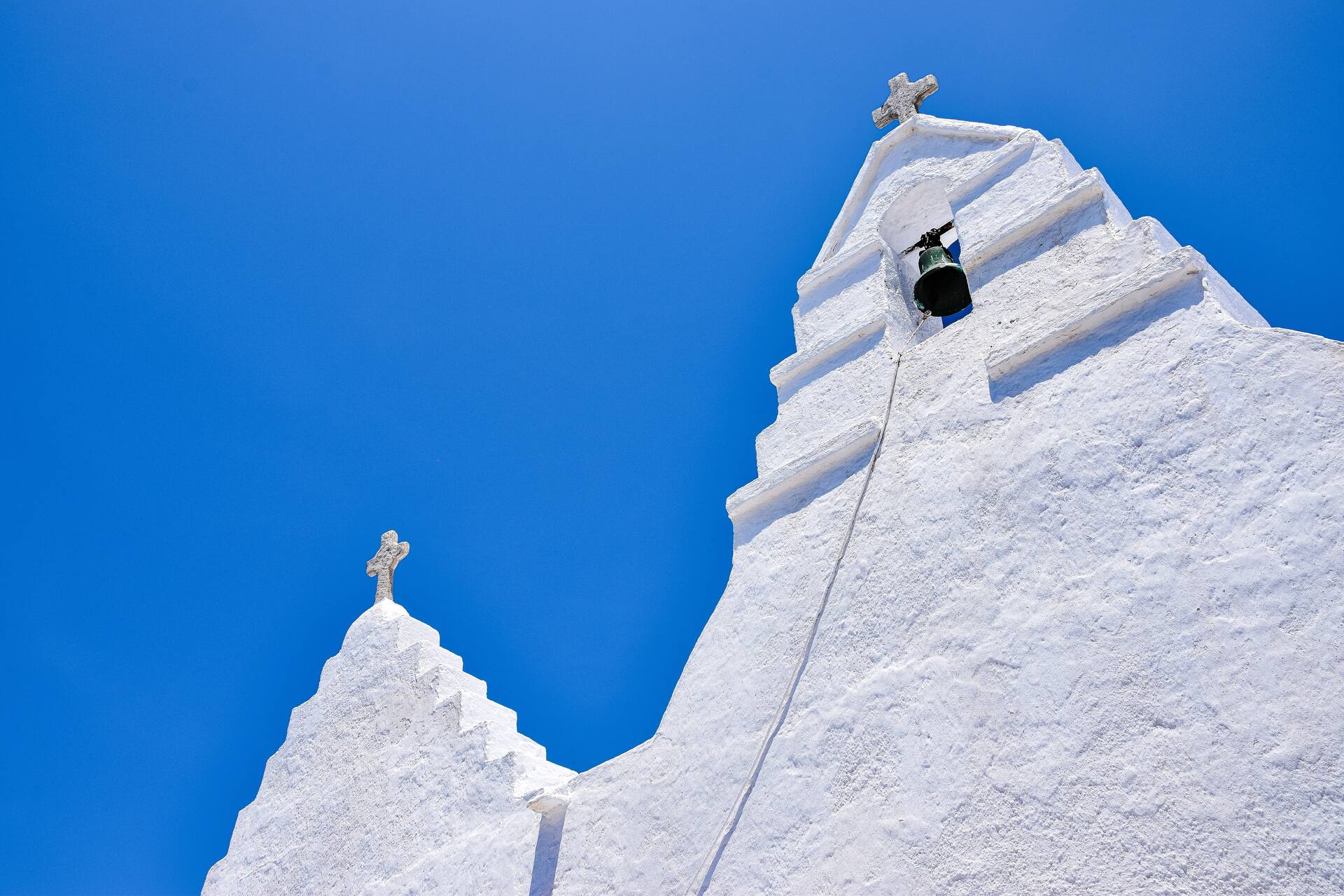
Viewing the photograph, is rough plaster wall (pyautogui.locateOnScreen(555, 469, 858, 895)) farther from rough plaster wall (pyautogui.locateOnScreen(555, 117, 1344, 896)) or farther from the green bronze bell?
the green bronze bell

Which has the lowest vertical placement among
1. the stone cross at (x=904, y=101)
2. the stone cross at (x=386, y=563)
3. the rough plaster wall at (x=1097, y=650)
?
the rough plaster wall at (x=1097, y=650)

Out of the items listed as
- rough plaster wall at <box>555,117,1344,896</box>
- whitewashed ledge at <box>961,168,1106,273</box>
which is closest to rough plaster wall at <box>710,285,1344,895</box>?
rough plaster wall at <box>555,117,1344,896</box>

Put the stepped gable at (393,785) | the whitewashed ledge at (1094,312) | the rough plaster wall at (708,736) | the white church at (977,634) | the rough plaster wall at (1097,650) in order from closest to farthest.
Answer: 1. the rough plaster wall at (1097,650)
2. the white church at (977,634)
3. the whitewashed ledge at (1094,312)
4. the rough plaster wall at (708,736)
5. the stepped gable at (393,785)

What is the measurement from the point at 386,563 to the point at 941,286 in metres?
4.22

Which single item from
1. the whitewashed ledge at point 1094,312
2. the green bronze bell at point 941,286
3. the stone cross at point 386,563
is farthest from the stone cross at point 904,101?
the stone cross at point 386,563

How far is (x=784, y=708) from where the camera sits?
5039 mm

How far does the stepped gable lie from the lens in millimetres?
5984

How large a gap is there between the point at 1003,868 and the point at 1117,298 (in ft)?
7.74

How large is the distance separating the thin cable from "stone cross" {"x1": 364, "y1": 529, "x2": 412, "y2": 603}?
12.4 ft

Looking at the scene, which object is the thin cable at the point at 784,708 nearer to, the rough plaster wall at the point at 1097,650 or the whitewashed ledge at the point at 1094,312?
the rough plaster wall at the point at 1097,650

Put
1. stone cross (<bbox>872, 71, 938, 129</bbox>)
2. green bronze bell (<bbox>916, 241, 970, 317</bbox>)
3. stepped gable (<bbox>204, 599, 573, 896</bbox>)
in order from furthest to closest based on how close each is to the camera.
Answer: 1. stone cross (<bbox>872, 71, 938, 129</bbox>)
2. green bronze bell (<bbox>916, 241, 970, 317</bbox>)
3. stepped gable (<bbox>204, 599, 573, 896</bbox>)

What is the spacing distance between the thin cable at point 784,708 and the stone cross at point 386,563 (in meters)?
3.77

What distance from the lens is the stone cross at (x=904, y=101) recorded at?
735 centimetres

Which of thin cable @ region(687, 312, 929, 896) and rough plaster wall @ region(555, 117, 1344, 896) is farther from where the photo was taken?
thin cable @ region(687, 312, 929, 896)
